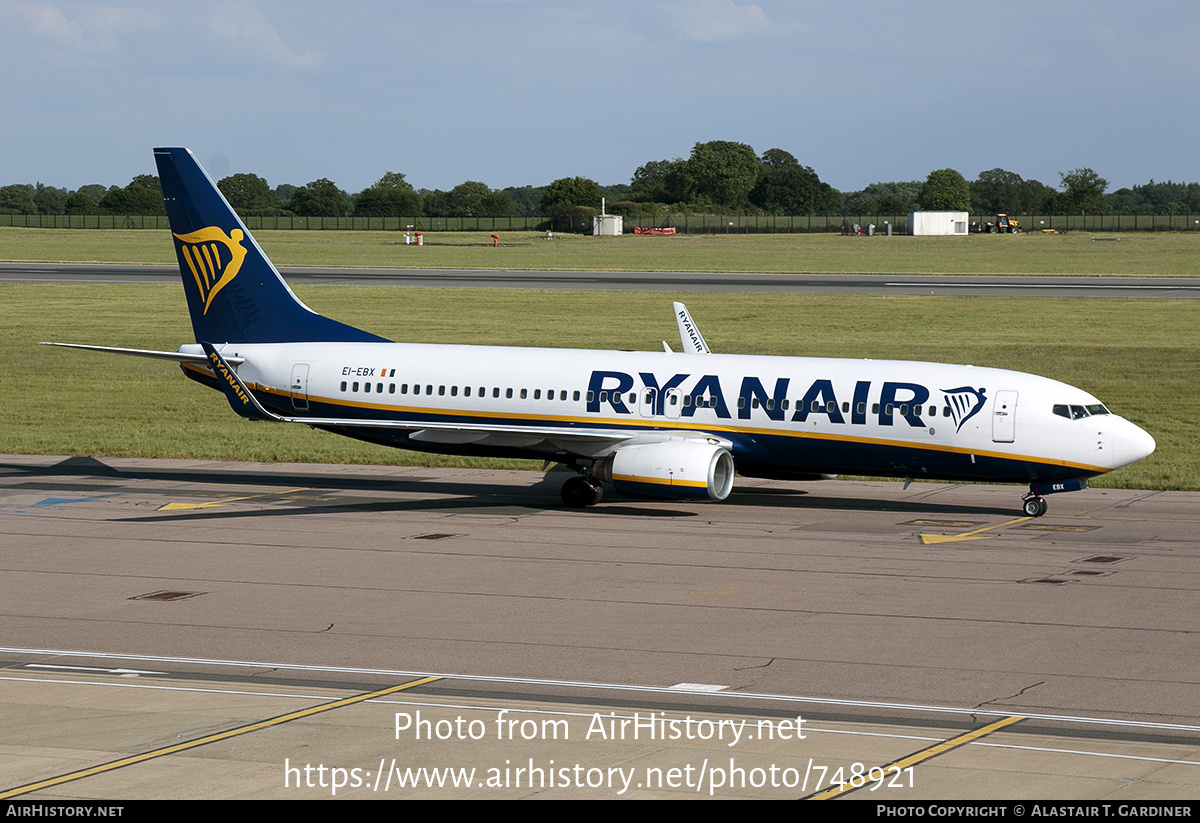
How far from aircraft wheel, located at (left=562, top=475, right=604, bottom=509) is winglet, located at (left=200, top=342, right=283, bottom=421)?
7519 millimetres

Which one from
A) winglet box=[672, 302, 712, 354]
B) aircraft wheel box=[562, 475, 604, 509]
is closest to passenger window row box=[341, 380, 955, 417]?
aircraft wheel box=[562, 475, 604, 509]

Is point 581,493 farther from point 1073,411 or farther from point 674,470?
point 1073,411

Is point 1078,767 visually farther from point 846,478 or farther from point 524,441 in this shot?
point 846,478

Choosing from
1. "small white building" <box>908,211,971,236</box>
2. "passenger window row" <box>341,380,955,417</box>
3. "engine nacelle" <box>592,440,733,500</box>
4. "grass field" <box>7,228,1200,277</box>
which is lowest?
"engine nacelle" <box>592,440,733,500</box>

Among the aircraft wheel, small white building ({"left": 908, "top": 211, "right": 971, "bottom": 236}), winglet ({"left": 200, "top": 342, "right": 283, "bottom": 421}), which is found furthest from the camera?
small white building ({"left": 908, "top": 211, "right": 971, "bottom": 236})

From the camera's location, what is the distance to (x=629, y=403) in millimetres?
37000

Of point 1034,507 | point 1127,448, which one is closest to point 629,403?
point 1034,507

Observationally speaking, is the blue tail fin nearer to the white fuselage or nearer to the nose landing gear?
the white fuselage

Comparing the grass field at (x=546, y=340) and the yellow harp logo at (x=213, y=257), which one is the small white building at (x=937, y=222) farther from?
the yellow harp logo at (x=213, y=257)

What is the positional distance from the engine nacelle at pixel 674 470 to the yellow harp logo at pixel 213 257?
1335 cm

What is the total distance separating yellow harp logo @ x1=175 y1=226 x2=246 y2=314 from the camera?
138ft

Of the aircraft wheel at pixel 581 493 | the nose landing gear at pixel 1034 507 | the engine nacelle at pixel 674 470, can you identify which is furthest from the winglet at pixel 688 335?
the nose landing gear at pixel 1034 507

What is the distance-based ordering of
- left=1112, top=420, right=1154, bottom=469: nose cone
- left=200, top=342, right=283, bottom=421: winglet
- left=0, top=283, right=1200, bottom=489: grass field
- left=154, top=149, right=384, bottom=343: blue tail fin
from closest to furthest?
left=1112, top=420, right=1154, bottom=469: nose cone → left=200, top=342, right=283, bottom=421: winglet → left=154, top=149, right=384, bottom=343: blue tail fin → left=0, top=283, right=1200, bottom=489: grass field

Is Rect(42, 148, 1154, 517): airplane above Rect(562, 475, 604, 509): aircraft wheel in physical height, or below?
above
